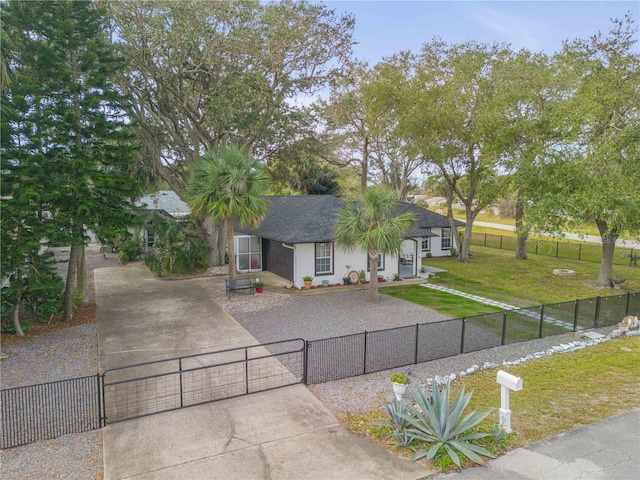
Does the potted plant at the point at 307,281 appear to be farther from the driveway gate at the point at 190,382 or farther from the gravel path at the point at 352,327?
the driveway gate at the point at 190,382

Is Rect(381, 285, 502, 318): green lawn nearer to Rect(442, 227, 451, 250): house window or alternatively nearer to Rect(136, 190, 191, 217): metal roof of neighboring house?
Rect(442, 227, 451, 250): house window

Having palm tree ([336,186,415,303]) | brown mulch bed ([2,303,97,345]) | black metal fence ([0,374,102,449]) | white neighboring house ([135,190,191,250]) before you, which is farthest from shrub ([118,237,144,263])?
black metal fence ([0,374,102,449])

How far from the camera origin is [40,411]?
23.3 ft

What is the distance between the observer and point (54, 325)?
1219 cm

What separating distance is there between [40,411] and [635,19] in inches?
895

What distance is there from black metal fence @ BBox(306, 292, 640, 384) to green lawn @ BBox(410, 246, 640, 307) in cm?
283

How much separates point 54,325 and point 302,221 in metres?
9.99

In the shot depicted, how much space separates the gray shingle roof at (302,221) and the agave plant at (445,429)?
10608mm

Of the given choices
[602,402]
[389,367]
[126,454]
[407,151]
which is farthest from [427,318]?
[407,151]

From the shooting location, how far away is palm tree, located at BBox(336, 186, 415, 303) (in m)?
14.5

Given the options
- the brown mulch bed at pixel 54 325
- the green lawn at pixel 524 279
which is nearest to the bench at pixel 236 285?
the brown mulch bed at pixel 54 325

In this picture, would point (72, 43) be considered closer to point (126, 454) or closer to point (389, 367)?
point (126, 454)

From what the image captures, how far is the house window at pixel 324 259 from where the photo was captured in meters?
17.4

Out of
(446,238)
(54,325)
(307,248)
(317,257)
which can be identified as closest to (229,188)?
(307,248)
